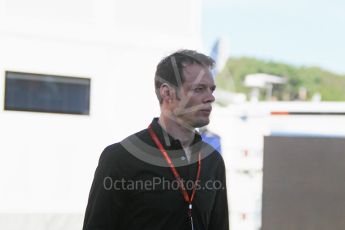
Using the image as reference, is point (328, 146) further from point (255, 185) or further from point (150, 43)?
point (255, 185)

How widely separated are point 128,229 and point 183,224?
201 millimetres

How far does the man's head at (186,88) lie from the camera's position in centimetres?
217

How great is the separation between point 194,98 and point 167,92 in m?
0.12

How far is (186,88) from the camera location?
7.25 ft

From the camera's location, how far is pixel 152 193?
205cm

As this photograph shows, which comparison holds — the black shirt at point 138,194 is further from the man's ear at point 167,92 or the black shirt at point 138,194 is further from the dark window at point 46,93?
the dark window at point 46,93

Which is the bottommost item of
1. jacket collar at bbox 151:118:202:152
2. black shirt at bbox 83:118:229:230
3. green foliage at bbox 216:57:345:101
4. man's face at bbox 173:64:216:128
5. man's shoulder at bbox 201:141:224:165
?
black shirt at bbox 83:118:229:230

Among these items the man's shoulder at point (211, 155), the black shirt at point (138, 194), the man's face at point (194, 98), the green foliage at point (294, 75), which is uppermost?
the green foliage at point (294, 75)

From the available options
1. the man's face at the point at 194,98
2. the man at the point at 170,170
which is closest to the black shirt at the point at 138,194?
the man at the point at 170,170

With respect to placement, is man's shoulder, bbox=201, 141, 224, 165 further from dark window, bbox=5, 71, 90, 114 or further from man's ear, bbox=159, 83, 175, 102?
dark window, bbox=5, 71, 90, 114

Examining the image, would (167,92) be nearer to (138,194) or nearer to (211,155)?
(211,155)

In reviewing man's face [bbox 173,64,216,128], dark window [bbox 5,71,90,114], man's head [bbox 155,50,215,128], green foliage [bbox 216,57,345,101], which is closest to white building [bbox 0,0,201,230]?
dark window [bbox 5,71,90,114]

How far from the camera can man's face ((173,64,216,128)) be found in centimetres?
217

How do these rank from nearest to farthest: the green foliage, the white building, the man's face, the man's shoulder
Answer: the man's face, the man's shoulder, the white building, the green foliage
